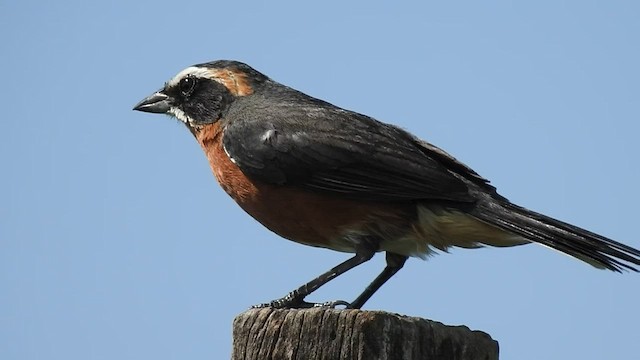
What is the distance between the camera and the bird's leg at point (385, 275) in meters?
6.91

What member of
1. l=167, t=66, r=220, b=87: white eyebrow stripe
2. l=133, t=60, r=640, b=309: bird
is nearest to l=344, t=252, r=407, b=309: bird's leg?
l=133, t=60, r=640, b=309: bird

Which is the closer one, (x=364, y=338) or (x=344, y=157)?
(x=364, y=338)

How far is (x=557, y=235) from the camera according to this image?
20.4 feet

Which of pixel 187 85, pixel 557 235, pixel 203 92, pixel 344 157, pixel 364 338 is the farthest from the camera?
pixel 187 85

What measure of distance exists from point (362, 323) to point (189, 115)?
413cm

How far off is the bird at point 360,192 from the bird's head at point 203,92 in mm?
690

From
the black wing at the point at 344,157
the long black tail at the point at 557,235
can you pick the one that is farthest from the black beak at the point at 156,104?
the long black tail at the point at 557,235

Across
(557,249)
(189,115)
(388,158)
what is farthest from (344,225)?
(189,115)

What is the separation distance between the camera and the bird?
22.0ft

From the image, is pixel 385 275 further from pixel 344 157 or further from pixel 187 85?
pixel 187 85

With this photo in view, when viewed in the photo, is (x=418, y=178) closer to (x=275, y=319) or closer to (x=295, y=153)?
(x=295, y=153)

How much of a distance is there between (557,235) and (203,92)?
3.34m

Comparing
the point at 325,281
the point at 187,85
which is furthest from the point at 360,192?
the point at 187,85

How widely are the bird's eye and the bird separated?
103 centimetres
